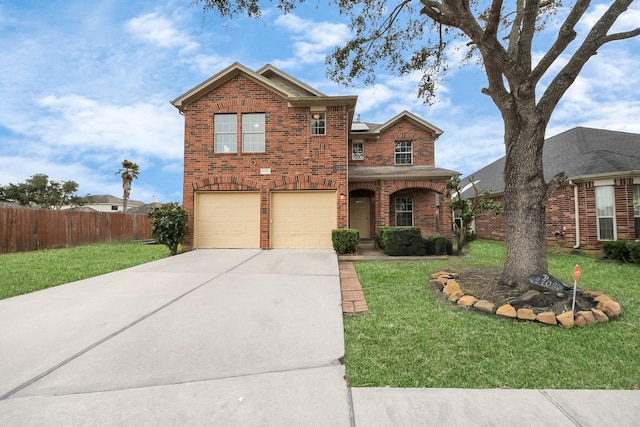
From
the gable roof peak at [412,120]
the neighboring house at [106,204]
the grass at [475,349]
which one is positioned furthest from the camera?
the neighboring house at [106,204]

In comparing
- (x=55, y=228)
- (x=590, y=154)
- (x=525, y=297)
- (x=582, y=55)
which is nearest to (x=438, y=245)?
(x=525, y=297)

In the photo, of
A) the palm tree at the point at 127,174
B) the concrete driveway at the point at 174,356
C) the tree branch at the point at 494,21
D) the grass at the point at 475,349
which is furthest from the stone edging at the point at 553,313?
the palm tree at the point at 127,174

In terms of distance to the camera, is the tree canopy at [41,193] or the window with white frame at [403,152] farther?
the tree canopy at [41,193]

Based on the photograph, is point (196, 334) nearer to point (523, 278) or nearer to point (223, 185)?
point (523, 278)

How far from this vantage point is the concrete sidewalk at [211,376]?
85.4 inches

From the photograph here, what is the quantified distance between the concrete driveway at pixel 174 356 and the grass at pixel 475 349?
1.22 feet

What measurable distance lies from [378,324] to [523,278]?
3166 mm

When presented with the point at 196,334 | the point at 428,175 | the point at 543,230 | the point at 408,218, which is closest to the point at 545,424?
the point at 196,334

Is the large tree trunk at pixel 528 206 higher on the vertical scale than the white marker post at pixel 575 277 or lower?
higher

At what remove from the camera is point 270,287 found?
18.8ft

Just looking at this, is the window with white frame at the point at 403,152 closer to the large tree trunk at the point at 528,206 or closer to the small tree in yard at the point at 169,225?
the large tree trunk at the point at 528,206

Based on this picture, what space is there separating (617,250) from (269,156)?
11733mm

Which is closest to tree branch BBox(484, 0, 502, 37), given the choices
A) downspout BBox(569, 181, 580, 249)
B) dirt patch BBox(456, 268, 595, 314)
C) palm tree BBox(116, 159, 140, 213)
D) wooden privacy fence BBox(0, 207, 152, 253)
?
dirt patch BBox(456, 268, 595, 314)

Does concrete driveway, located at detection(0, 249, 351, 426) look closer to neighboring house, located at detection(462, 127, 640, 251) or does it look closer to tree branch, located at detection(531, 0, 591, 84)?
tree branch, located at detection(531, 0, 591, 84)
